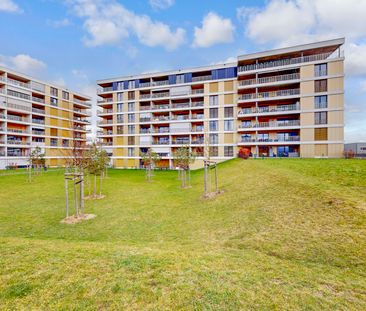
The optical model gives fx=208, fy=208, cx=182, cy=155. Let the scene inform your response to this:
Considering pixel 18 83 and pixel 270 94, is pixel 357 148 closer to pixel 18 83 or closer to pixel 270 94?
pixel 270 94

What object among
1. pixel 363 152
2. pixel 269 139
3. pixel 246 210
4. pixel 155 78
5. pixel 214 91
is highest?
pixel 155 78

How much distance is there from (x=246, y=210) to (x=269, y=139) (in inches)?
1130

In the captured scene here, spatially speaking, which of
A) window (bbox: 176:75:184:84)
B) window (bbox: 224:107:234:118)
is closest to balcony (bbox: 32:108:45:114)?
window (bbox: 176:75:184:84)

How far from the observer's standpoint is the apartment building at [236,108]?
32.3m

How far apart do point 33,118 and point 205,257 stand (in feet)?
184

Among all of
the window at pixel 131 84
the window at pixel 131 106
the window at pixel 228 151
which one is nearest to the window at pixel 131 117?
the window at pixel 131 106

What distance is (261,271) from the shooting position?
504 cm

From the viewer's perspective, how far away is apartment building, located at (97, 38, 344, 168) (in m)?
32.3

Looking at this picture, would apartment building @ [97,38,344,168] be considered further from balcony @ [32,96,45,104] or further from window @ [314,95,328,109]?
balcony @ [32,96,45,104]

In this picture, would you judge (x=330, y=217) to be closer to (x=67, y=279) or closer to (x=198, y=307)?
(x=198, y=307)

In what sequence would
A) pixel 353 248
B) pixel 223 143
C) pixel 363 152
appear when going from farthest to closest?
pixel 223 143
pixel 363 152
pixel 353 248

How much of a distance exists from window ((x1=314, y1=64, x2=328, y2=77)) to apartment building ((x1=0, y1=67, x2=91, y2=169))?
1564 inches

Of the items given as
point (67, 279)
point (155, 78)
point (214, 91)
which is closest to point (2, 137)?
point (155, 78)

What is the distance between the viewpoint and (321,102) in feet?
106
